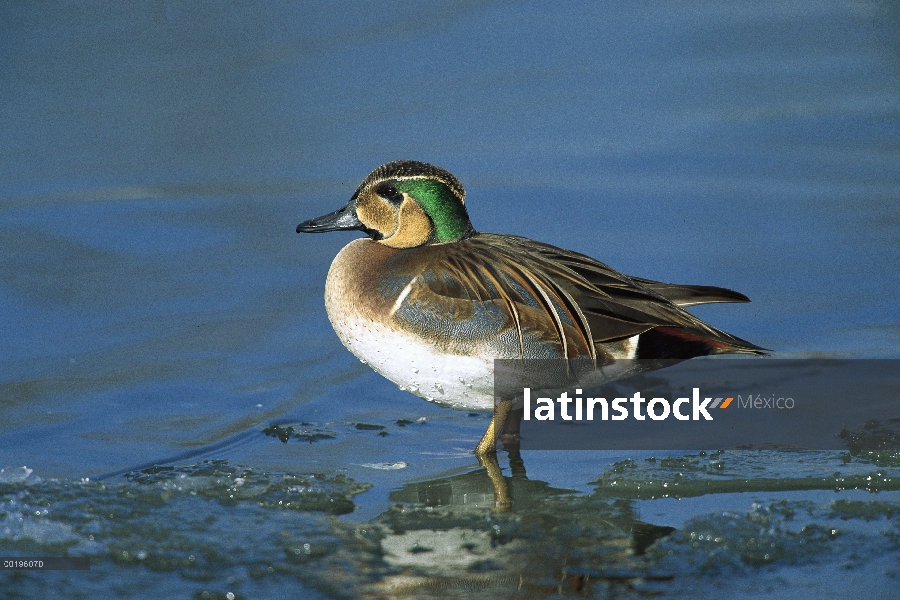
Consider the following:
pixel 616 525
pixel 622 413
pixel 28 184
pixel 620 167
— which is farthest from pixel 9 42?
pixel 616 525

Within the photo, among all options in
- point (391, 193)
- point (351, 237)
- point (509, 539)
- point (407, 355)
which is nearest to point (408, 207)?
point (391, 193)

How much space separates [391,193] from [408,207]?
10 cm

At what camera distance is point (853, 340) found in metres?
6.70

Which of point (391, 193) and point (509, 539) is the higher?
point (391, 193)

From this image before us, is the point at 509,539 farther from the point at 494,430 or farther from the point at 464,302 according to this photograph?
the point at 464,302

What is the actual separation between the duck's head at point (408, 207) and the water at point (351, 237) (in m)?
0.95

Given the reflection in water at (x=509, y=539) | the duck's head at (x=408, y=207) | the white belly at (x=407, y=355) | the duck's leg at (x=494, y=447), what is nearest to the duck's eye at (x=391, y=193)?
the duck's head at (x=408, y=207)

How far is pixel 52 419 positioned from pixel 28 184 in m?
3.49

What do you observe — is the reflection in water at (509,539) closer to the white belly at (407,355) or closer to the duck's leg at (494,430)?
the duck's leg at (494,430)

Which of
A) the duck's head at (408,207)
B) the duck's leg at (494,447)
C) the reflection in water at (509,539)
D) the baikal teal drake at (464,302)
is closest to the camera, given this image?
the reflection in water at (509,539)

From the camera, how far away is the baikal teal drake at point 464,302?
5176 mm

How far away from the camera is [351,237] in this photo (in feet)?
27.0

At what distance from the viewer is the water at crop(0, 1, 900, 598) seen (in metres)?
4.52

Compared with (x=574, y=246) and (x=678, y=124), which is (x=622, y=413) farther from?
(x=678, y=124)
